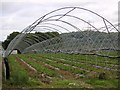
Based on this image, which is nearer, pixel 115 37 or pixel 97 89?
pixel 97 89

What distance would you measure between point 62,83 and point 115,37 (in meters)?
14.0

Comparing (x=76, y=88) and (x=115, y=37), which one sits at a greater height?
(x=115, y=37)

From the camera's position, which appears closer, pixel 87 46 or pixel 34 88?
pixel 34 88

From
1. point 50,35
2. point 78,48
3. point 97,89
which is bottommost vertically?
point 97,89

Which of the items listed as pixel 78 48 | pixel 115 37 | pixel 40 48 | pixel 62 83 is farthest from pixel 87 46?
pixel 62 83

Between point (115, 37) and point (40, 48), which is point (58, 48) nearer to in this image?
point (40, 48)

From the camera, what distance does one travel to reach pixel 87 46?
25.0 meters

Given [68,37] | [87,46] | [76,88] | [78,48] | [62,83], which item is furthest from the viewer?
[68,37]

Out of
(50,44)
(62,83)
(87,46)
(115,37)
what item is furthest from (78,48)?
(62,83)

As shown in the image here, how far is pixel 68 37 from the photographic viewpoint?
29203 millimetres

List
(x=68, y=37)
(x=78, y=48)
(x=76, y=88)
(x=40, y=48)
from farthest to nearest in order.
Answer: (x=40, y=48), (x=68, y=37), (x=78, y=48), (x=76, y=88)

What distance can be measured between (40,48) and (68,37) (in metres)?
10.4

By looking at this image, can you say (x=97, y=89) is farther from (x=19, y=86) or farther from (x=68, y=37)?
(x=68, y=37)

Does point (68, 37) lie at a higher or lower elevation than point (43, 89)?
higher
